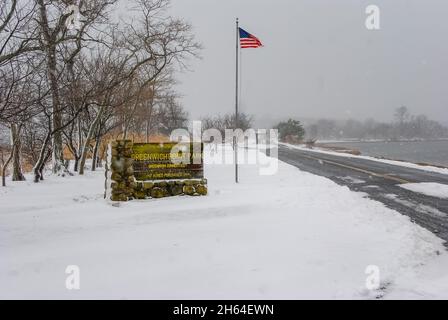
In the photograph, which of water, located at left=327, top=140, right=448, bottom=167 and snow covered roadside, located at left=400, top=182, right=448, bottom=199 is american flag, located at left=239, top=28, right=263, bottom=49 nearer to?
snow covered roadside, located at left=400, top=182, right=448, bottom=199

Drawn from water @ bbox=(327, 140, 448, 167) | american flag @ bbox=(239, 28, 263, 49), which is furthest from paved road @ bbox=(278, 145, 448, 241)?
water @ bbox=(327, 140, 448, 167)

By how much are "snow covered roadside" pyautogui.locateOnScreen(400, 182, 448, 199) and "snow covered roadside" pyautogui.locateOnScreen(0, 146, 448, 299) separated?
9.30 ft

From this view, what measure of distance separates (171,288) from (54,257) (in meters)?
2.26

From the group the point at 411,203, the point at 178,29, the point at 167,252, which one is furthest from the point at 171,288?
the point at 178,29

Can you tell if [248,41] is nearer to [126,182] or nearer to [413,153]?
[126,182]

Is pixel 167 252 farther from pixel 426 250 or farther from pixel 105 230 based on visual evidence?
pixel 426 250

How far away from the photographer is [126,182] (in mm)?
10789

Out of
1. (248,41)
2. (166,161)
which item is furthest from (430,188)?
(166,161)

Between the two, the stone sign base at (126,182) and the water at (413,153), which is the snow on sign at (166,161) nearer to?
the stone sign base at (126,182)

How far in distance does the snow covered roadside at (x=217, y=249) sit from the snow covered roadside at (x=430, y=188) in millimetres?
2836

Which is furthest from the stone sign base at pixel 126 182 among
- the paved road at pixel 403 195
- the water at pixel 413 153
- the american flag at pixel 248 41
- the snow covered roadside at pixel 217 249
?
the water at pixel 413 153

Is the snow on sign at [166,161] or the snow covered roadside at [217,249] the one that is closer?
the snow covered roadside at [217,249]

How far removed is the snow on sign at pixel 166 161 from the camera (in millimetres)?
11164

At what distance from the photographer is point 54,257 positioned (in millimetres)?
6289
